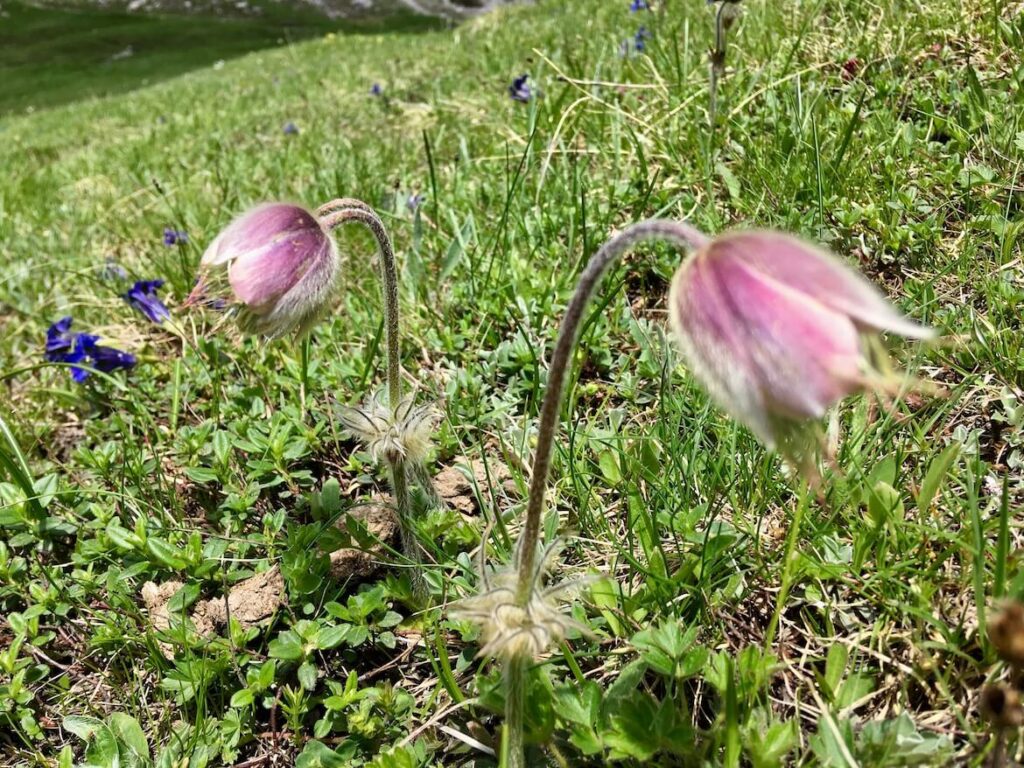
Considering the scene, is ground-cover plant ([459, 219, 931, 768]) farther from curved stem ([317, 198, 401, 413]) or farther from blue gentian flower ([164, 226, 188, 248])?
blue gentian flower ([164, 226, 188, 248])

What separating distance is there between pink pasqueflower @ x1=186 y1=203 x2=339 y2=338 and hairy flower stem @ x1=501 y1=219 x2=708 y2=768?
0.62 m

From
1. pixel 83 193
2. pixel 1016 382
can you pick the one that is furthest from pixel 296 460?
pixel 83 193

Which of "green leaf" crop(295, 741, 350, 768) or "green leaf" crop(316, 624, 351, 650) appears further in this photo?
"green leaf" crop(316, 624, 351, 650)

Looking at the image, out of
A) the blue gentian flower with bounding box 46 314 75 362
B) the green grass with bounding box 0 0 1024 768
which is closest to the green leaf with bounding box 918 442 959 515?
the green grass with bounding box 0 0 1024 768

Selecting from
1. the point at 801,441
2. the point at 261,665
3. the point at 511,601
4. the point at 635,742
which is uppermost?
the point at 801,441

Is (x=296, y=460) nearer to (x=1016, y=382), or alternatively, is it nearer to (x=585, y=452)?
(x=585, y=452)

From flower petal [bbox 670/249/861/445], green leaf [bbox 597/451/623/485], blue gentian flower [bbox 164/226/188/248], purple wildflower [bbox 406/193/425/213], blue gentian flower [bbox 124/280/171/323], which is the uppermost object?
flower petal [bbox 670/249/861/445]

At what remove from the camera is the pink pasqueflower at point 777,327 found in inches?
42.6

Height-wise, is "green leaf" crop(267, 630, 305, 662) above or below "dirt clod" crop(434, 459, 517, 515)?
below

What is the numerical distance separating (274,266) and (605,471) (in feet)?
3.39

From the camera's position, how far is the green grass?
1.61 meters

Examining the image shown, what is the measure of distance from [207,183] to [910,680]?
525 centimetres

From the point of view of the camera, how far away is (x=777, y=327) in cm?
111

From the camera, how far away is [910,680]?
1549 millimetres
